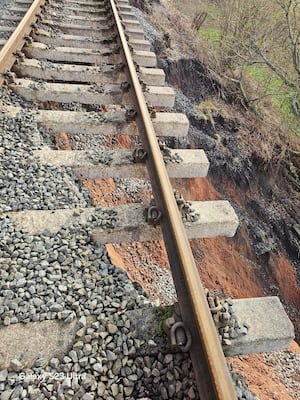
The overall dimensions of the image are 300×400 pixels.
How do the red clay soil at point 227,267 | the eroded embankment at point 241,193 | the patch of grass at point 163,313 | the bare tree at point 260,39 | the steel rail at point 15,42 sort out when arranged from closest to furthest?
the patch of grass at point 163,313 < the red clay soil at point 227,267 < the steel rail at point 15,42 < the eroded embankment at point 241,193 < the bare tree at point 260,39

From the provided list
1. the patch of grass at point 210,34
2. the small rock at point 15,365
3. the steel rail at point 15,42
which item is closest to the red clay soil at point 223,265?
the steel rail at point 15,42

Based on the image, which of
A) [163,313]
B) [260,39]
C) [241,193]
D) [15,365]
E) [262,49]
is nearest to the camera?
[15,365]

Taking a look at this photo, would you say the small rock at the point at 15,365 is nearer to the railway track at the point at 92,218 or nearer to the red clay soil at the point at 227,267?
the railway track at the point at 92,218

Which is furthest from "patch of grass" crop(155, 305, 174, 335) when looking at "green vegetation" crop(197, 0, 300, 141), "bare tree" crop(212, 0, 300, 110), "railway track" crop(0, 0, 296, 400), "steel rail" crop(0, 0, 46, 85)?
"bare tree" crop(212, 0, 300, 110)

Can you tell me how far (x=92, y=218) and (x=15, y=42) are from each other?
285 centimetres

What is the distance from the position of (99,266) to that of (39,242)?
0.42 metres

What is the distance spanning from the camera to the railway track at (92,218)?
5.52 ft

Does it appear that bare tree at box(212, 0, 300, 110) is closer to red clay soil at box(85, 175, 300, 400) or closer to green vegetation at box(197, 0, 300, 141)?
green vegetation at box(197, 0, 300, 141)

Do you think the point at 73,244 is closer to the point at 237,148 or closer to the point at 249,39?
the point at 237,148

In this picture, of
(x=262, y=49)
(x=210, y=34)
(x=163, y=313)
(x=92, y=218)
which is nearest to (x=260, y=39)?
(x=262, y=49)

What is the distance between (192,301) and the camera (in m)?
1.75

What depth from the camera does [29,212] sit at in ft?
8.07

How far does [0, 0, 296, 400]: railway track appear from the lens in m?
1.68

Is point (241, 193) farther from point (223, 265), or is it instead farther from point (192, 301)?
point (192, 301)
